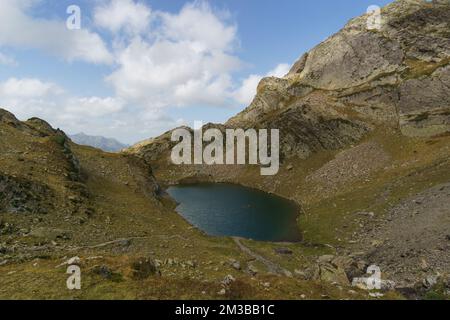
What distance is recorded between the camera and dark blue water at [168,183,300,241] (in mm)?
69000

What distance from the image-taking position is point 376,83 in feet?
396

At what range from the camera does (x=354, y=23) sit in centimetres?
14050

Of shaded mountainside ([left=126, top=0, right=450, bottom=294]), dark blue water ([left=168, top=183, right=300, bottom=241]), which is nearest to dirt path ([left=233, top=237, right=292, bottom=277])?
shaded mountainside ([left=126, top=0, right=450, bottom=294])

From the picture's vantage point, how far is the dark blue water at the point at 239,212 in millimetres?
69000

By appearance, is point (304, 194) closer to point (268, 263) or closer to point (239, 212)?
point (239, 212)

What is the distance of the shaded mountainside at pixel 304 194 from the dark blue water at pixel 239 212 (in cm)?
424

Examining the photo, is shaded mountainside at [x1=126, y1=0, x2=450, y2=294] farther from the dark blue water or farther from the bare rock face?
the dark blue water

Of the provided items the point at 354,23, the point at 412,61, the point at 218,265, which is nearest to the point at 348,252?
the point at 218,265

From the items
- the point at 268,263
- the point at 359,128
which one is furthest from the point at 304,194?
the point at 268,263

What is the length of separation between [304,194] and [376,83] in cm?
5004

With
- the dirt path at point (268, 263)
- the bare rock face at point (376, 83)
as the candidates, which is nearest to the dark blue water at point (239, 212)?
the dirt path at point (268, 263)

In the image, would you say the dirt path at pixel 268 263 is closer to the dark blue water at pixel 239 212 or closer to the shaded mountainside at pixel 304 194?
the shaded mountainside at pixel 304 194
